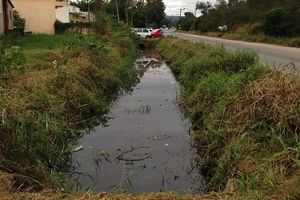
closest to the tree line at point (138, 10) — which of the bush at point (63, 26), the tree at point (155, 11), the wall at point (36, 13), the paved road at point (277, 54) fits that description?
the tree at point (155, 11)

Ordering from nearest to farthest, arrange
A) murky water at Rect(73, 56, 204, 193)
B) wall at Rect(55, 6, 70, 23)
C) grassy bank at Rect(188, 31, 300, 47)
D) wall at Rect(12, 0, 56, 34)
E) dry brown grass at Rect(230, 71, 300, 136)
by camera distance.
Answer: dry brown grass at Rect(230, 71, 300, 136)
murky water at Rect(73, 56, 204, 193)
grassy bank at Rect(188, 31, 300, 47)
wall at Rect(12, 0, 56, 34)
wall at Rect(55, 6, 70, 23)

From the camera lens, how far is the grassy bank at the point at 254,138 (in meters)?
6.01

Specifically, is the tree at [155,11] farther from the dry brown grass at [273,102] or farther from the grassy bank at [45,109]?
the dry brown grass at [273,102]

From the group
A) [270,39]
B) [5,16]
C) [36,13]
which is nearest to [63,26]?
[36,13]

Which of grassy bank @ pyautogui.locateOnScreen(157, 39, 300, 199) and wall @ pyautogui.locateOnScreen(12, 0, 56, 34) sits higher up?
wall @ pyautogui.locateOnScreen(12, 0, 56, 34)

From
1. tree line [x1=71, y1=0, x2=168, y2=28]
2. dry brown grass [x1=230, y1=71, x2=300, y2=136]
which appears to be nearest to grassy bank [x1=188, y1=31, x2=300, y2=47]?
tree line [x1=71, y1=0, x2=168, y2=28]

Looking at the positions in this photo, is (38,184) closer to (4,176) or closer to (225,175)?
(4,176)

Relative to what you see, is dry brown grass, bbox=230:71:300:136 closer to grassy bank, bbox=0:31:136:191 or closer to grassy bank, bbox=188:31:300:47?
grassy bank, bbox=0:31:136:191

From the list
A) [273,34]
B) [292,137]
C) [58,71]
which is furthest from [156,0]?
[292,137]

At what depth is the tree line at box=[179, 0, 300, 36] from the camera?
127 ft

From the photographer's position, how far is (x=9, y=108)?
755cm

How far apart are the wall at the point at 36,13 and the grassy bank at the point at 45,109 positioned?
25.8m

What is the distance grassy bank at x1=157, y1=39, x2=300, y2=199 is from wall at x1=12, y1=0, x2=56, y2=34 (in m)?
34.3

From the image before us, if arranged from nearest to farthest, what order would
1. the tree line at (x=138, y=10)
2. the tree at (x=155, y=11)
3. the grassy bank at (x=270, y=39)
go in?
the grassy bank at (x=270, y=39)
the tree line at (x=138, y=10)
the tree at (x=155, y=11)
